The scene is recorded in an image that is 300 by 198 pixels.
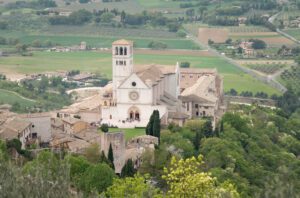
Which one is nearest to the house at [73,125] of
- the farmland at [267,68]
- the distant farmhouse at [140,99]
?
the distant farmhouse at [140,99]

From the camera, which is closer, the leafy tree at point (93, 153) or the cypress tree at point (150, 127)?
the leafy tree at point (93, 153)

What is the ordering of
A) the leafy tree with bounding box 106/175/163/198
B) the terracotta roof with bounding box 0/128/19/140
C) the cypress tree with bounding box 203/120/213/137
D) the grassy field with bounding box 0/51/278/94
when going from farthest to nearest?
the grassy field with bounding box 0/51/278/94 < the cypress tree with bounding box 203/120/213/137 < the terracotta roof with bounding box 0/128/19/140 < the leafy tree with bounding box 106/175/163/198

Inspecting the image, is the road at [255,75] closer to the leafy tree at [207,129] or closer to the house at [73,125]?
the leafy tree at [207,129]

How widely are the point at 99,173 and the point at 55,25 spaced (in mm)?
99082

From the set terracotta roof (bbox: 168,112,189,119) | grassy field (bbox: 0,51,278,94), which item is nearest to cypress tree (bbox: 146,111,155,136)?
terracotta roof (bbox: 168,112,189,119)

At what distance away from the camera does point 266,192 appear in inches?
899

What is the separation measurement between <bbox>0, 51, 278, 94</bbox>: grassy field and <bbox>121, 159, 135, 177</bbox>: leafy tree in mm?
54499

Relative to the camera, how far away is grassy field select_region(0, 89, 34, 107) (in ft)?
272

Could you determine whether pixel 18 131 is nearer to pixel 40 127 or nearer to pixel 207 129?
pixel 40 127

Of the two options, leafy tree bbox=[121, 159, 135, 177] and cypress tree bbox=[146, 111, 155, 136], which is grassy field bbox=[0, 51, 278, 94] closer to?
cypress tree bbox=[146, 111, 155, 136]

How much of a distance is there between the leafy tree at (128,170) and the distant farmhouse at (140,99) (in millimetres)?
13252

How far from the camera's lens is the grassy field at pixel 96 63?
105 metres

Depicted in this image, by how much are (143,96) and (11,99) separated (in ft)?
91.5

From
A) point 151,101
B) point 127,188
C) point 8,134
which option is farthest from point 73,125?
point 127,188
